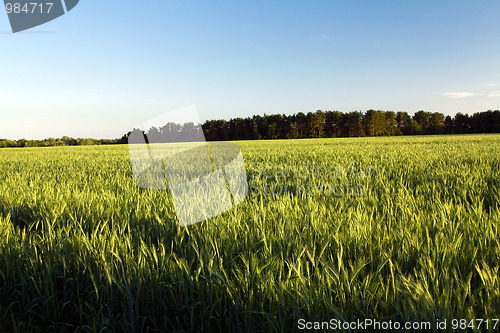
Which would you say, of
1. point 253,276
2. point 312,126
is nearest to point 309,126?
point 312,126

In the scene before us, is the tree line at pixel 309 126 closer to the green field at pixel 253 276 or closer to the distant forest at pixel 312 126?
the distant forest at pixel 312 126

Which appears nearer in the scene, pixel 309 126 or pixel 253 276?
pixel 253 276

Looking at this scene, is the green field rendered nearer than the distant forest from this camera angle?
Yes

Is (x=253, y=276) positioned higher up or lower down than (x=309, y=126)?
lower down

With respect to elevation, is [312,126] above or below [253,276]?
above

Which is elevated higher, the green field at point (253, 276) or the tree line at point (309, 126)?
the tree line at point (309, 126)

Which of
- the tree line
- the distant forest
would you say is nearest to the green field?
the distant forest

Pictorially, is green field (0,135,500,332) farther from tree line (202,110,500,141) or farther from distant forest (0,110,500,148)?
tree line (202,110,500,141)

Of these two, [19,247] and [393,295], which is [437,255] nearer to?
[393,295]

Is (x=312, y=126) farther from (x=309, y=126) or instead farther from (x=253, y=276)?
(x=253, y=276)

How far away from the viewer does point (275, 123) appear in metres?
89.6

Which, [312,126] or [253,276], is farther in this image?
[312,126]

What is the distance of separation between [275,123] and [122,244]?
293ft

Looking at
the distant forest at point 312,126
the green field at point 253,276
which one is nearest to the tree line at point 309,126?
the distant forest at point 312,126
